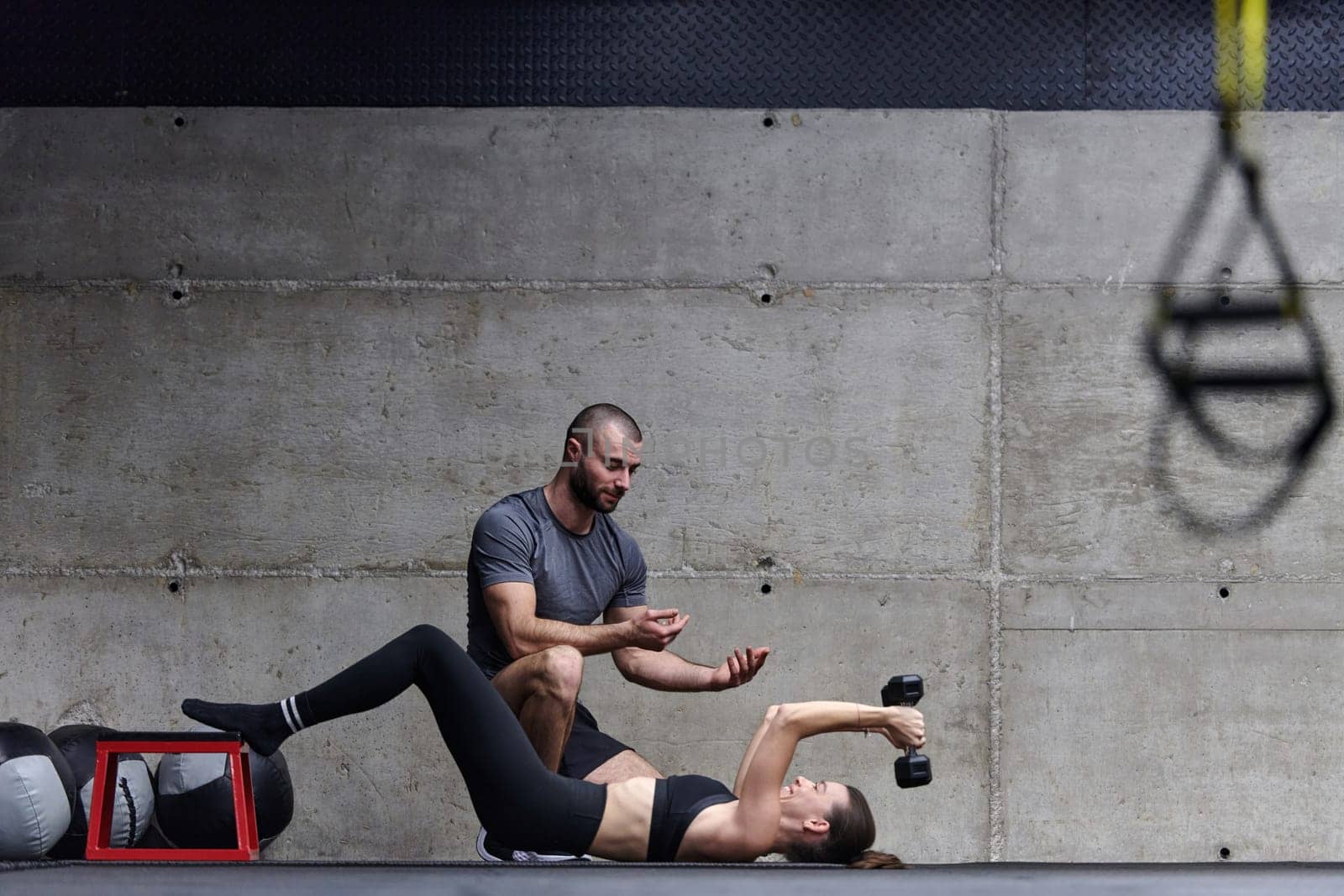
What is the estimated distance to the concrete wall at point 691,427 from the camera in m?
4.05

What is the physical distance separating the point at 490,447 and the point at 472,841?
129 centimetres

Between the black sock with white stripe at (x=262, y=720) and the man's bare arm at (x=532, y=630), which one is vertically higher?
the man's bare arm at (x=532, y=630)

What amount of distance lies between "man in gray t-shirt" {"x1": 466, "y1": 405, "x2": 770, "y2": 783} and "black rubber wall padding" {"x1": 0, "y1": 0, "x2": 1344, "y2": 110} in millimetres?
1406

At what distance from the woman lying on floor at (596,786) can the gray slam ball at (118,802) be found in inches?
17.6

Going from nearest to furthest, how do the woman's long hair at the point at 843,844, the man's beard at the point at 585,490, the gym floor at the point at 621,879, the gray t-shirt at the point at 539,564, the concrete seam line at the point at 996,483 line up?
the gym floor at the point at 621,879 → the woman's long hair at the point at 843,844 → the gray t-shirt at the point at 539,564 → the man's beard at the point at 585,490 → the concrete seam line at the point at 996,483

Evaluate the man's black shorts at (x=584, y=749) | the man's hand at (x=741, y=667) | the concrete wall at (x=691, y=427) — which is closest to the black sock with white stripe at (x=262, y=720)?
the man's black shorts at (x=584, y=749)

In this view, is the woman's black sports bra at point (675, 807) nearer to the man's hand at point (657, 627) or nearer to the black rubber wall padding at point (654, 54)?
the man's hand at point (657, 627)

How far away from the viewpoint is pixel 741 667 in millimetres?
3104

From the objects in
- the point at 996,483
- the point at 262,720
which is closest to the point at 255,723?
the point at 262,720

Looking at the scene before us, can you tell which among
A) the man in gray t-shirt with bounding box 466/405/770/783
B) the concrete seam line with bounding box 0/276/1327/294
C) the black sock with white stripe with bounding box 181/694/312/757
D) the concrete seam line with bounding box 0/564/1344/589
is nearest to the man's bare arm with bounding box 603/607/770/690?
the man in gray t-shirt with bounding box 466/405/770/783

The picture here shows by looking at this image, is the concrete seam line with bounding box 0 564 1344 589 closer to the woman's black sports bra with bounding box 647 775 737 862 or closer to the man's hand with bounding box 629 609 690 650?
the man's hand with bounding box 629 609 690 650

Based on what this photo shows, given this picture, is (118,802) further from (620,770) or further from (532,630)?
(620,770)

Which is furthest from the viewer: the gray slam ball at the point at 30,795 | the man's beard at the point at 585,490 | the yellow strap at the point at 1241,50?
the yellow strap at the point at 1241,50

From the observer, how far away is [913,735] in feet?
9.28
